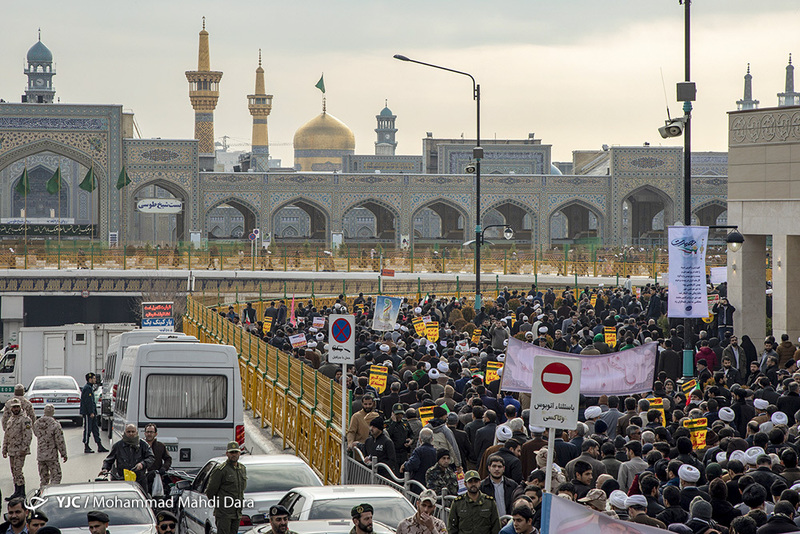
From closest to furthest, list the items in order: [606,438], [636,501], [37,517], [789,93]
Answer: [636,501] → [37,517] → [606,438] → [789,93]

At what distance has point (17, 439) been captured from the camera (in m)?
12.3

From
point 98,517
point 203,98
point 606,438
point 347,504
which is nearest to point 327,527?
point 347,504

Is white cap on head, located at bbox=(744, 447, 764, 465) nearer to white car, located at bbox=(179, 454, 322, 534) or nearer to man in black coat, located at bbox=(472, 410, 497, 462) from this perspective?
man in black coat, located at bbox=(472, 410, 497, 462)

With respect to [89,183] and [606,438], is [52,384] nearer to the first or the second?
[606,438]

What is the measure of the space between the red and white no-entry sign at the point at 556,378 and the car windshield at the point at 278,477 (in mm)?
3069

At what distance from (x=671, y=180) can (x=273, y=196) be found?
19.7 meters

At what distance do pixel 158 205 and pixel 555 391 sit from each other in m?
43.6

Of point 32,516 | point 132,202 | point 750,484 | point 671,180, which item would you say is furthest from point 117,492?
point 671,180

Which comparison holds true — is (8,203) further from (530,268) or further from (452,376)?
(452,376)

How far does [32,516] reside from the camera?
24.5ft

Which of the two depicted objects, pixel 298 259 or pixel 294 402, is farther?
pixel 298 259

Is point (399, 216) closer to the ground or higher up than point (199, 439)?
higher up

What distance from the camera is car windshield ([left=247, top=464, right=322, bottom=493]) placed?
9562 millimetres

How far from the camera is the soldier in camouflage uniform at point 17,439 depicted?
40.5 ft
